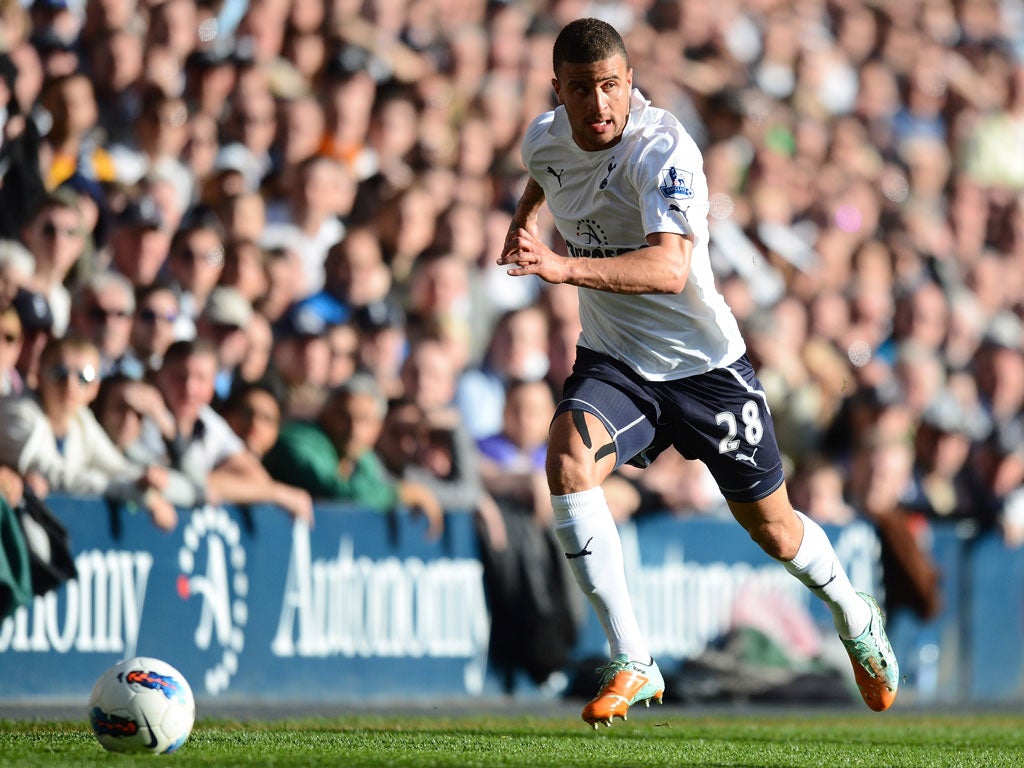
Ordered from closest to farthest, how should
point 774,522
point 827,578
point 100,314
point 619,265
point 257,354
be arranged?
1. point 619,265
2. point 774,522
3. point 827,578
4. point 100,314
5. point 257,354

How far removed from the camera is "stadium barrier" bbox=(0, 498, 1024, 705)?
8.95m

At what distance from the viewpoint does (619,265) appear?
626 cm

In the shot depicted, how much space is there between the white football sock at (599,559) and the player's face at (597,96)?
1.43 m

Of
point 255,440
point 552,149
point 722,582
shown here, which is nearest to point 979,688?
point 722,582

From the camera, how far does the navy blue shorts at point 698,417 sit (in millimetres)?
6773

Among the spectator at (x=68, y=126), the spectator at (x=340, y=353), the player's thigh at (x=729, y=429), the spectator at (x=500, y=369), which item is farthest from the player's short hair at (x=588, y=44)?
the spectator at (x=68, y=126)

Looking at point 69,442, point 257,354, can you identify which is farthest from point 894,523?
point 69,442

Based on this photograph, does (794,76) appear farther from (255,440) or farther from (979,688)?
(255,440)

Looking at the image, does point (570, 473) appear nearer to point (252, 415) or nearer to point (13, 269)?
point (252, 415)

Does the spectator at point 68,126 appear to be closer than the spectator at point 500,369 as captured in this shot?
Yes

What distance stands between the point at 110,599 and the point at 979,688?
6.74m

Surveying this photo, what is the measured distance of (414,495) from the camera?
10195 mm

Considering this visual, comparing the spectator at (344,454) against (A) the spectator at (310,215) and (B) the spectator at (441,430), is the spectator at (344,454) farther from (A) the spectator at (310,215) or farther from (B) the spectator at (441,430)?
(A) the spectator at (310,215)

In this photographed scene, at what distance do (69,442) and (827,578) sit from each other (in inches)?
164
